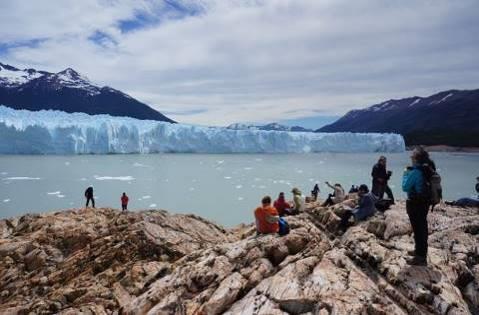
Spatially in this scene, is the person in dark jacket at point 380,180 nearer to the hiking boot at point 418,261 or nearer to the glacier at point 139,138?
the hiking boot at point 418,261

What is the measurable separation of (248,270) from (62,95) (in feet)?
511

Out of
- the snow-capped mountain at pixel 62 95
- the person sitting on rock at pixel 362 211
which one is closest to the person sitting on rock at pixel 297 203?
the person sitting on rock at pixel 362 211

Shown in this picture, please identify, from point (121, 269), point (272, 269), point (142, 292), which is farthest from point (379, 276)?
point (121, 269)

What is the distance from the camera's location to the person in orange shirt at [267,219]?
264 inches

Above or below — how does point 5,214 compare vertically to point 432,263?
below

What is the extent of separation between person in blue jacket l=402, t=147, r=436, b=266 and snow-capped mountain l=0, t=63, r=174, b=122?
14586 centimetres

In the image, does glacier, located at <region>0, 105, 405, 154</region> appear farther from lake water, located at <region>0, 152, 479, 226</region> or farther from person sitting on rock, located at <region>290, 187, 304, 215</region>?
person sitting on rock, located at <region>290, 187, 304, 215</region>

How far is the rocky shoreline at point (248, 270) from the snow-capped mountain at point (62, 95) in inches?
5546

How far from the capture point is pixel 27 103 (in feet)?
463

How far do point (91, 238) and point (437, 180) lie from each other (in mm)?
7911

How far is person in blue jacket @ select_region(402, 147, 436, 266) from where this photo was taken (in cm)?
585

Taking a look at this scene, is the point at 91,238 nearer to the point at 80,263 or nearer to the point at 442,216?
the point at 80,263

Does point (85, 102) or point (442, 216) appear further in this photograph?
point (85, 102)

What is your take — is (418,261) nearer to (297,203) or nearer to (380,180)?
(297,203)
